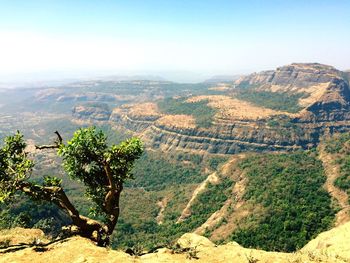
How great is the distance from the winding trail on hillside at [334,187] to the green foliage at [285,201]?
2.10 m

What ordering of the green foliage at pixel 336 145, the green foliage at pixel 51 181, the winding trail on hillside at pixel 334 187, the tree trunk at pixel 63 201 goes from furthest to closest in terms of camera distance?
Result: the green foliage at pixel 336 145
the winding trail on hillside at pixel 334 187
the green foliage at pixel 51 181
the tree trunk at pixel 63 201

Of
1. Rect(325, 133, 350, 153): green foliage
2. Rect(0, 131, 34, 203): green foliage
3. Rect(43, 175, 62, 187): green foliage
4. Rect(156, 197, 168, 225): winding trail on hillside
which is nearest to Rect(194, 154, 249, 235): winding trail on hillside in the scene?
Rect(156, 197, 168, 225): winding trail on hillside

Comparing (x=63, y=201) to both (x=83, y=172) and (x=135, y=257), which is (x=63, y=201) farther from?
(x=135, y=257)

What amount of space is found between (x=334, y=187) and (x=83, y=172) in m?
107

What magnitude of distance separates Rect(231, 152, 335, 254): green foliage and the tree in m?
49.3

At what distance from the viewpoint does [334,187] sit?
4572 inches

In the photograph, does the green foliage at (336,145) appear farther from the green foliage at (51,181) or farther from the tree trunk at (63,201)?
the green foliage at (51,181)

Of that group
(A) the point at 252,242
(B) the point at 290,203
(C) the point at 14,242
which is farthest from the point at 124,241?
(C) the point at 14,242

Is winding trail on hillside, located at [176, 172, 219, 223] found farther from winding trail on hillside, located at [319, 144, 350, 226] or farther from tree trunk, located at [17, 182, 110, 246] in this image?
tree trunk, located at [17, 182, 110, 246]

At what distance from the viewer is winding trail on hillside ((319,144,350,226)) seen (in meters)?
90.5

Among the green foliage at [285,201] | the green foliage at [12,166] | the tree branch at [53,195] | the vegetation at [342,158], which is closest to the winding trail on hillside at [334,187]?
the vegetation at [342,158]

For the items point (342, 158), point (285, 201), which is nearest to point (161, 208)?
point (285, 201)

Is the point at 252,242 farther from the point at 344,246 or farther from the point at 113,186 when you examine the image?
the point at 113,186

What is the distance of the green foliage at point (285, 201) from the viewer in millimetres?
87419
